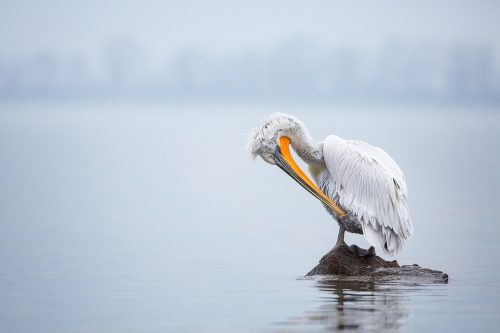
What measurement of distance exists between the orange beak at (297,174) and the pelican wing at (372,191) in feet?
0.26

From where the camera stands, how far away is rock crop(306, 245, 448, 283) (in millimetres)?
10484

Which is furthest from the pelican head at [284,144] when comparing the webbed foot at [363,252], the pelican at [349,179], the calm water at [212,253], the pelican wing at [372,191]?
the calm water at [212,253]

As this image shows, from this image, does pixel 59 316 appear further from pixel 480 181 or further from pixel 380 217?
pixel 480 181

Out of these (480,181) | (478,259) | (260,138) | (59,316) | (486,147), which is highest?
(486,147)

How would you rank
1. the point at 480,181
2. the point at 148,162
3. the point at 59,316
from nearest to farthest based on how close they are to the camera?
the point at 59,316 → the point at 480,181 → the point at 148,162

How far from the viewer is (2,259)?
1229cm

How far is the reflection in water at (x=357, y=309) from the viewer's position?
8941mm

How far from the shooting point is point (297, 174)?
1108 cm

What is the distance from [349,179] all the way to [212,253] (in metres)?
2.48

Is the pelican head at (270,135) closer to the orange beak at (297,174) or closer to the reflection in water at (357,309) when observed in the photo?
the orange beak at (297,174)

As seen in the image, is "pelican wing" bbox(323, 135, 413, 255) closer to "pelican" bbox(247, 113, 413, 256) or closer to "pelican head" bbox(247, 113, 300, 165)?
"pelican" bbox(247, 113, 413, 256)

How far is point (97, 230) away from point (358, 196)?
488cm

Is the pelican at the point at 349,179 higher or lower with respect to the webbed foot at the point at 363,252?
higher

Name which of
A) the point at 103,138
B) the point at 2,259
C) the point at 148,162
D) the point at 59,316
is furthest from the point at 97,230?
the point at 103,138
